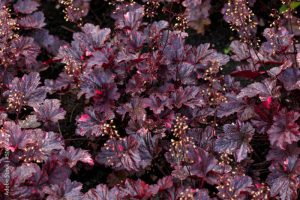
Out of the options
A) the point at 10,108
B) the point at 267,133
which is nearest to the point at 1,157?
the point at 10,108

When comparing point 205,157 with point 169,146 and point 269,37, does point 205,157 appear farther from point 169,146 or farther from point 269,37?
point 269,37

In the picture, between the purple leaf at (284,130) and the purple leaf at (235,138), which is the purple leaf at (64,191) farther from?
the purple leaf at (284,130)

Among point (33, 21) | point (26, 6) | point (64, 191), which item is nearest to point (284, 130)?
point (64, 191)

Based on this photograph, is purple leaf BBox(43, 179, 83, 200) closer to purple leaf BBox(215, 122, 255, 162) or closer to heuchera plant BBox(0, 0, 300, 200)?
heuchera plant BBox(0, 0, 300, 200)

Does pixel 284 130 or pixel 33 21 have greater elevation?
pixel 33 21

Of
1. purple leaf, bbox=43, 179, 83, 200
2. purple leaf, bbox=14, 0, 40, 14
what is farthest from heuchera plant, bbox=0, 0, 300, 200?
purple leaf, bbox=14, 0, 40, 14

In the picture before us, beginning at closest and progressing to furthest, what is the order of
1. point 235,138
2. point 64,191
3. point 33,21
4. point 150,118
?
1. point 64,191
2. point 235,138
3. point 150,118
4. point 33,21

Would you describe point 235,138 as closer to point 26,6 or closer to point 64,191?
point 64,191

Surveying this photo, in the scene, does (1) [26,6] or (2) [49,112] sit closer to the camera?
(2) [49,112]

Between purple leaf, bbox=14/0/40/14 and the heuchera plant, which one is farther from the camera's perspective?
purple leaf, bbox=14/0/40/14
